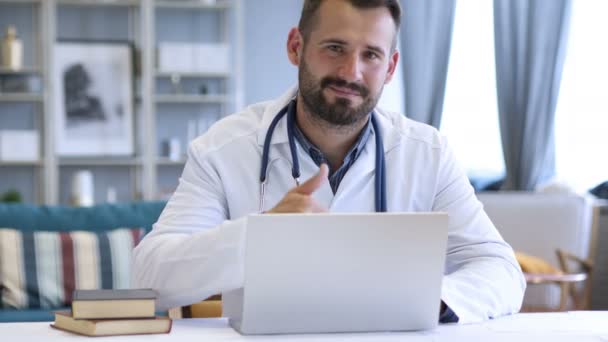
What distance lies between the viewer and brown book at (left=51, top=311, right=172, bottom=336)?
156cm

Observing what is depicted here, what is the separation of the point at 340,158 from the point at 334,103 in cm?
19

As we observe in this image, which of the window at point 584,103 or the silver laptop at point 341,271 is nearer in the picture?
the silver laptop at point 341,271

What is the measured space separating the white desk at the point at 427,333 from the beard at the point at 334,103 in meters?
0.55

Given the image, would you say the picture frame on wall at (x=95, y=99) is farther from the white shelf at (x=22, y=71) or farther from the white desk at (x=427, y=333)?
the white desk at (x=427, y=333)

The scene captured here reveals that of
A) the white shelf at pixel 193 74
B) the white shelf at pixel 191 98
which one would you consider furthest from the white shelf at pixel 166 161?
the white shelf at pixel 193 74

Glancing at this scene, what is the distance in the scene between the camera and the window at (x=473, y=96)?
20.8 feet

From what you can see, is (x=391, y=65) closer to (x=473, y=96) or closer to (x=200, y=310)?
(x=200, y=310)

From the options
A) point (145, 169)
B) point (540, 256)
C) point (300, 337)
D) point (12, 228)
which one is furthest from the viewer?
point (145, 169)

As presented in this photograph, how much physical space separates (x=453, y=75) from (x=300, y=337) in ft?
16.6

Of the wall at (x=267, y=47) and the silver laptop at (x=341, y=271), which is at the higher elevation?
the wall at (x=267, y=47)

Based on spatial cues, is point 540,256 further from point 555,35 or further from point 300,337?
point 300,337

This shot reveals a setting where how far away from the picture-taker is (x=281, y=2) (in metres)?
6.52

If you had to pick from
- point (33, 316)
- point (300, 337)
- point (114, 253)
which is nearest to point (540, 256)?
point (114, 253)

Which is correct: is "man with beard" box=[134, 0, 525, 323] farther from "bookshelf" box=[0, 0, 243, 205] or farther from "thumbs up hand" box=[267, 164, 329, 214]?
"bookshelf" box=[0, 0, 243, 205]
